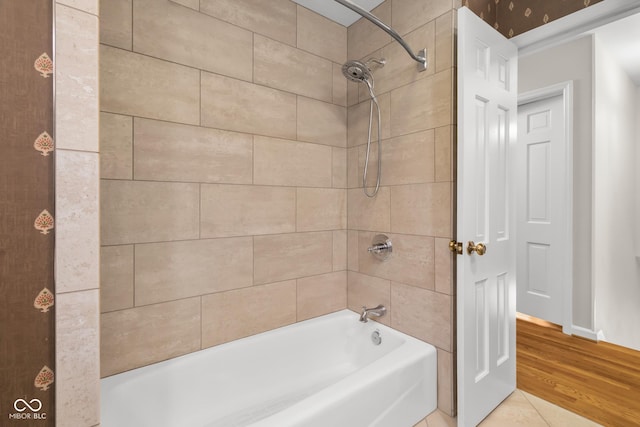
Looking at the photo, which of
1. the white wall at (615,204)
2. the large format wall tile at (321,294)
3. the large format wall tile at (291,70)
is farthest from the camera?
the white wall at (615,204)

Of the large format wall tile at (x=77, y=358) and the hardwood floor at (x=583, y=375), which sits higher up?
the large format wall tile at (x=77, y=358)

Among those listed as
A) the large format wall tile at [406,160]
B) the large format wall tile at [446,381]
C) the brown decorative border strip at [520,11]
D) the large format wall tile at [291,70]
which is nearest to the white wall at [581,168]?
the brown decorative border strip at [520,11]

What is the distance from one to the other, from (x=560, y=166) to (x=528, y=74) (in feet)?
3.16

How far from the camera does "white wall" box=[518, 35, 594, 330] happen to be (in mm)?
2600

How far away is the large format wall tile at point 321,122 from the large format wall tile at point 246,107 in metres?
0.07

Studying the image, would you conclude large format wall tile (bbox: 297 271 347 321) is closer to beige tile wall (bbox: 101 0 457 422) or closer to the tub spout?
beige tile wall (bbox: 101 0 457 422)

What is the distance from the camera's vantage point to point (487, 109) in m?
1.59

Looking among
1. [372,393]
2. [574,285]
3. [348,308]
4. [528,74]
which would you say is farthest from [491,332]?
[528,74]

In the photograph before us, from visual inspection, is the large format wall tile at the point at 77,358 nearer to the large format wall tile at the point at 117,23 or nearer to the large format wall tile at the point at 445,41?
the large format wall tile at the point at 117,23

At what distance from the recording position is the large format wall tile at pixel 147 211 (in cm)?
136

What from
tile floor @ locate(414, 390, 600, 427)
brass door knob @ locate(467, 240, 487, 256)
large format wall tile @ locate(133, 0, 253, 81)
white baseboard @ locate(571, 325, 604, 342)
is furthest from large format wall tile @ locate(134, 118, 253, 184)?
white baseboard @ locate(571, 325, 604, 342)

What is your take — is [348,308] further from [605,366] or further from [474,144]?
[605,366]

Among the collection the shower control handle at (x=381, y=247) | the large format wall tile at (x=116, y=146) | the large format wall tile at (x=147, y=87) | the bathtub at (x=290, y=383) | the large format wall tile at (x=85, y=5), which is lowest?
the bathtub at (x=290, y=383)

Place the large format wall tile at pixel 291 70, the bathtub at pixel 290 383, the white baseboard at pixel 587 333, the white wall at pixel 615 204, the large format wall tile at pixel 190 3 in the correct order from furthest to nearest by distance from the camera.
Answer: the white wall at pixel 615 204
the white baseboard at pixel 587 333
the large format wall tile at pixel 291 70
the large format wall tile at pixel 190 3
the bathtub at pixel 290 383
